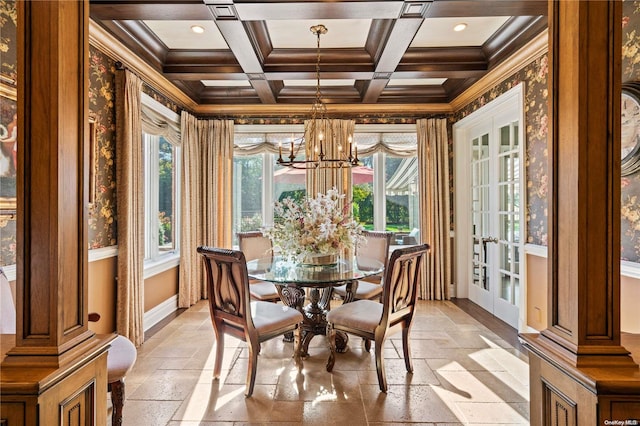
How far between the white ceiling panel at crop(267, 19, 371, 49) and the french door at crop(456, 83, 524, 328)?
5.93 ft

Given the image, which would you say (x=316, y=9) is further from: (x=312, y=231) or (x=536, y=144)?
(x=536, y=144)

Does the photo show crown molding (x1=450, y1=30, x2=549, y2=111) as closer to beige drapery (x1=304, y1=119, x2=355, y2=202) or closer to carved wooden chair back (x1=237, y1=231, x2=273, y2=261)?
beige drapery (x1=304, y1=119, x2=355, y2=202)

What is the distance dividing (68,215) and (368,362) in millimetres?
2465

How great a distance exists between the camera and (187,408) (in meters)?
2.22

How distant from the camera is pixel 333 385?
249cm

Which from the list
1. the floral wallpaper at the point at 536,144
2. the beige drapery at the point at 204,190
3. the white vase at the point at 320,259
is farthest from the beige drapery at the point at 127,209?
the floral wallpaper at the point at 536,144

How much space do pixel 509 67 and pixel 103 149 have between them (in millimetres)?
4000

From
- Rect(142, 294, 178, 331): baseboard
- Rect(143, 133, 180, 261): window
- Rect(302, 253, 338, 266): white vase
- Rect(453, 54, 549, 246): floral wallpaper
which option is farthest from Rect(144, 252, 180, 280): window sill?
Rect(453, 54, 549, 246): floral wallpaper

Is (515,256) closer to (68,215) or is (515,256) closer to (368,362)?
(368,362)

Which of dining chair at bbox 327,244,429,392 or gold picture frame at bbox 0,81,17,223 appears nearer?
gold picture frame at bbox 0,81,17,223

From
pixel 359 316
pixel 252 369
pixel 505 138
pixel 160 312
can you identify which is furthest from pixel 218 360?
pixel 505 138

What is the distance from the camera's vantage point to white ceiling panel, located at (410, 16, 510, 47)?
305 cm

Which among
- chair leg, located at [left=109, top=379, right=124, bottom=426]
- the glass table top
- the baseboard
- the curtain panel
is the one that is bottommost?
the baseboard

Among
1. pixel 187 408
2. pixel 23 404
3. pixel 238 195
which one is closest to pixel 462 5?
pixel 23 404
